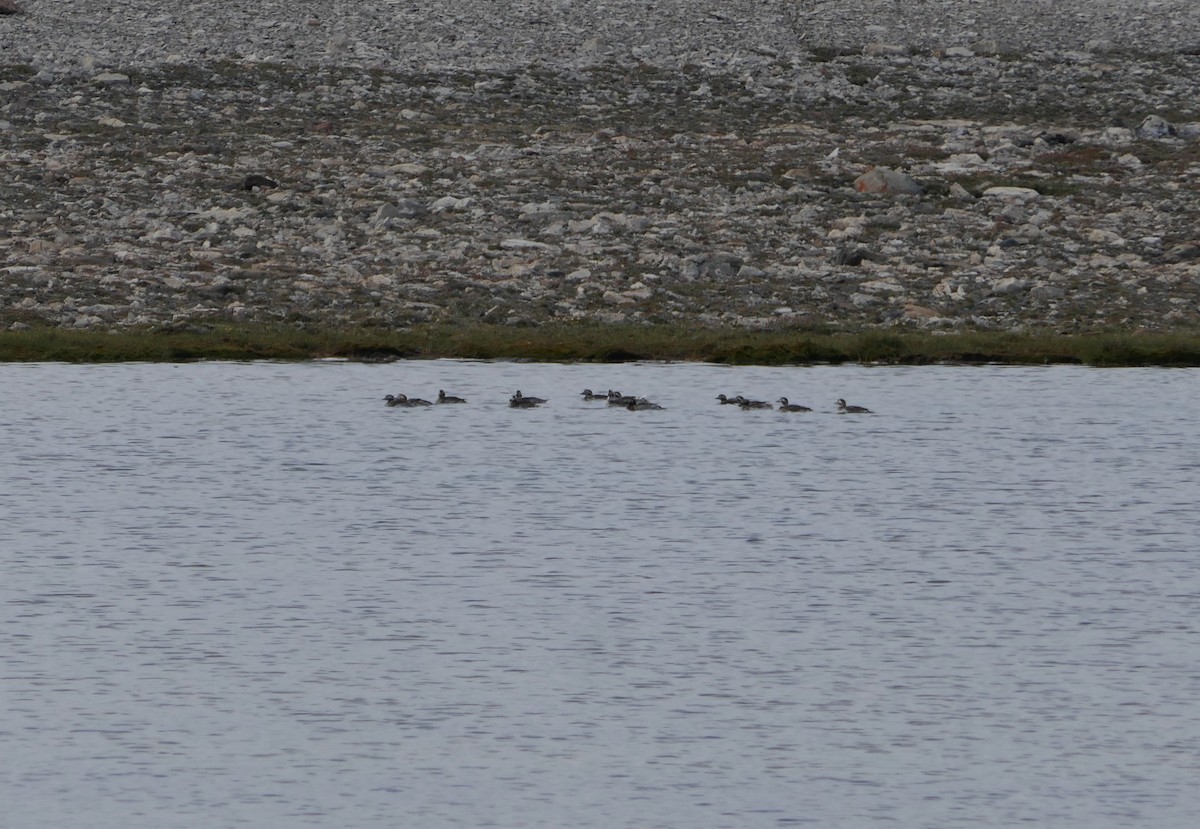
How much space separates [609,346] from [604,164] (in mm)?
9925

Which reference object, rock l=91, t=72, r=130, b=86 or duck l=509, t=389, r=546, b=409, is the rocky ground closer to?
rock l=91, t=72, r=130, b=86

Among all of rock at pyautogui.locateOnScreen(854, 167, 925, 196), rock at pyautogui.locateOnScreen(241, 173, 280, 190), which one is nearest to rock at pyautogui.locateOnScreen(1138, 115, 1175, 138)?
rock at pyautogui.locateOnScreen(854, 167, 925, 196)

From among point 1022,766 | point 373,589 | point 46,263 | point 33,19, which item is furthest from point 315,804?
point 33,19

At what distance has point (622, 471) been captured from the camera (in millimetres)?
19828

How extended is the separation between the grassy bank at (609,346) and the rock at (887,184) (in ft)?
24.0

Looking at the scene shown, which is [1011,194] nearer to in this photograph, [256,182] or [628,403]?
[256,182]

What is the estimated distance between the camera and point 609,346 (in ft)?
93.4

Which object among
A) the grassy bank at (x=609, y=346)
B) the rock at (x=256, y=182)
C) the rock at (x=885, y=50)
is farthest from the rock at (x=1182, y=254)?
the rock at (x=256, y=182)

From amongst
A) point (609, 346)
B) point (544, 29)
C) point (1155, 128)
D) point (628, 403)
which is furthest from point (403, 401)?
point (544, 29)

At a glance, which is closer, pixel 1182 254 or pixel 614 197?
pixel 1182 254

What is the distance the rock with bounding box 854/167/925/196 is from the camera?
36.0 meters

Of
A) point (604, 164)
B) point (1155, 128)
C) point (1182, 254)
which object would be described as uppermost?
point (1155, 128)

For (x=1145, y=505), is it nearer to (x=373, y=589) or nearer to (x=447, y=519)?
(x=447, y=519)

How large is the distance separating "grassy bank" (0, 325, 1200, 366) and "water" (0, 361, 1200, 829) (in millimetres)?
4455
